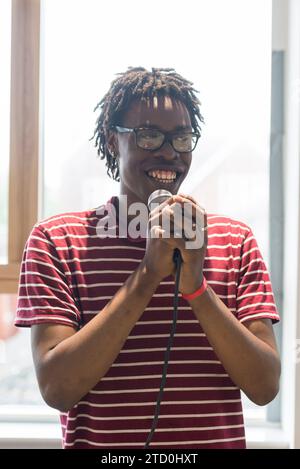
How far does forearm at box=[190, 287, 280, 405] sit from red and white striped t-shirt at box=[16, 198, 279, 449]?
0.06 m

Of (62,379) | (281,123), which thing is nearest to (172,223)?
(62,379)

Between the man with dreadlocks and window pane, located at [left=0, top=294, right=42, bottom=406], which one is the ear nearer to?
the man with dreadlocks

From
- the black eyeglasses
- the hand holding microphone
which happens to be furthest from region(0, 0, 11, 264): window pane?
the hand holding microphone

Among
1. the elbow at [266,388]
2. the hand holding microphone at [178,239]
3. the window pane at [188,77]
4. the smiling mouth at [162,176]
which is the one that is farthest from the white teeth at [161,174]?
the window pane at [188,77]

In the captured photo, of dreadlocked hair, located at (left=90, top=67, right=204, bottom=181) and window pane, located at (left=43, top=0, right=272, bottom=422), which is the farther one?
window pane, located at (left=43, top=0, right=272, bottom=422)

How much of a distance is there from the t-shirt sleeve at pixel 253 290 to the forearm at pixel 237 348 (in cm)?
5

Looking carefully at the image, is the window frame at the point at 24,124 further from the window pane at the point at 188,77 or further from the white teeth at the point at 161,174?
the white teeth at the point at 161,174

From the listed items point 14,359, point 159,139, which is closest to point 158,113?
point 159,139

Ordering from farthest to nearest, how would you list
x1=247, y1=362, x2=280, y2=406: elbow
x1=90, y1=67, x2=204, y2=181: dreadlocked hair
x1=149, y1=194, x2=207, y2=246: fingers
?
x1=90, y1=67, x2=204, y2=181: dreadlocked hair < x1=247, y1=362, x2=280, y2=406: elbow < x1=149, y1=194, x2=207, y2=246: fingers

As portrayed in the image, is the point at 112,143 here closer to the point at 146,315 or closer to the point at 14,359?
the point at 146,315

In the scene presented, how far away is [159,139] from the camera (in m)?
0.90

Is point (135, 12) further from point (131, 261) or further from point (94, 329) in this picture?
point (94, 329)

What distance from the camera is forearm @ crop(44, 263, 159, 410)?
2.58ft

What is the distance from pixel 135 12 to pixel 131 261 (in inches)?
38.4
